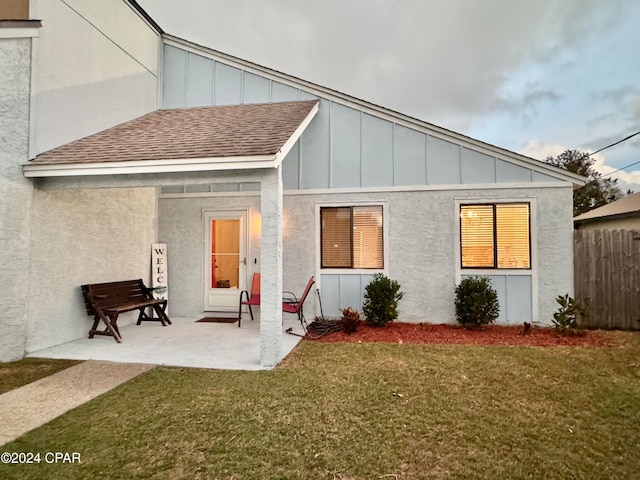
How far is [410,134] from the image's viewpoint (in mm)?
7070

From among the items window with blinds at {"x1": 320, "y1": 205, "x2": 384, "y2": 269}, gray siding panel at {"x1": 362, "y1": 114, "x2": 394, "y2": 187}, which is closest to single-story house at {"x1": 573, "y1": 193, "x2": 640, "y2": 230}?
gray siding panel at {"x1": 362, "y1": 114, "x2": 394, "y2": 187}

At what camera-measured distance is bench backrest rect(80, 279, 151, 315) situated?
5863 millimetres

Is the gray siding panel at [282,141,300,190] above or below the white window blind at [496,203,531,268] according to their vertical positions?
above

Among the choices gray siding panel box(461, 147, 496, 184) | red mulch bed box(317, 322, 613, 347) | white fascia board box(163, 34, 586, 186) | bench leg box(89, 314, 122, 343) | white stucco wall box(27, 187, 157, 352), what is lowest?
red mulch bed box(317, 322, 613, 347)

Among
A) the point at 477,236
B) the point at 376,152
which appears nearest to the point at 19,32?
the point at 376,152

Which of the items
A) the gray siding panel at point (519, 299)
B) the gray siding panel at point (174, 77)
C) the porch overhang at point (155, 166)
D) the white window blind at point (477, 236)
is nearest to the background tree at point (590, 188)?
the gray siding panel at point (519, 299)

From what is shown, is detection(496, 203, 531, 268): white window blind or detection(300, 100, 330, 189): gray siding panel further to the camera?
detection(300, 100, 330, 189): gray siding panel

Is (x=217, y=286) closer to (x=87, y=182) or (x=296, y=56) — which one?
(x=87, y=182)

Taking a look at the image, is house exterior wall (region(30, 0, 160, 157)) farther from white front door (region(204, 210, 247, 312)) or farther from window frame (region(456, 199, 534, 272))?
window frame (region(456, 199, 534, 272))

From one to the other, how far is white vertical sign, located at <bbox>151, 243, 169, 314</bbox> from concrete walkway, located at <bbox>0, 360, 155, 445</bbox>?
9.78 ft

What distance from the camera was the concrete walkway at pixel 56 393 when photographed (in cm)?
307

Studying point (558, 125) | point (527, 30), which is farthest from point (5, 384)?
point (558, 125)

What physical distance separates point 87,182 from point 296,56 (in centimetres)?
1229

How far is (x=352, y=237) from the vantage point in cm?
730
